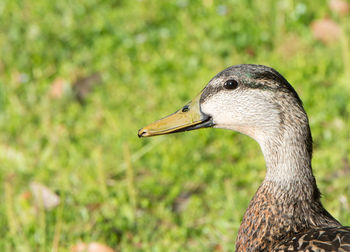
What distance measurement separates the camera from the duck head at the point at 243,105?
2.25 metres

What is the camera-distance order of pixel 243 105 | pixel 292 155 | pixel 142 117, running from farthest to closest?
pixel 142 117
pixel 243 105
pixel 292 155

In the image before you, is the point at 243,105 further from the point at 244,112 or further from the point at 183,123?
the point at 183,123

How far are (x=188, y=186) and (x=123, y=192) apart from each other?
1.41 ft

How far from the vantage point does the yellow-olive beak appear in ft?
7.92

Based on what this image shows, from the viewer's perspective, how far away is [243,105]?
2355mm

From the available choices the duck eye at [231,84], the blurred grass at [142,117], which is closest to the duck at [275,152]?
the duck eye at [231,84]

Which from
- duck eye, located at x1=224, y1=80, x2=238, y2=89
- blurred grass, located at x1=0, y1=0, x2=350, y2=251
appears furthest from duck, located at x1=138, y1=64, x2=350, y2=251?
blurred grass, located at x1=0, y1=0, x2=350, y2=251

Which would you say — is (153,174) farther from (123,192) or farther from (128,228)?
(128,228)

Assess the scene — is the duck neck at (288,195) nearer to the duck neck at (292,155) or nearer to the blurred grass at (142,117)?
the duck neck at (292,155)

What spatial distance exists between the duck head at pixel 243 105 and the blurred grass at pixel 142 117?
2.65ft

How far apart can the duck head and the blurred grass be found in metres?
0.81

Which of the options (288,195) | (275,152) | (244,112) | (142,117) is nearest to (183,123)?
(244,112)

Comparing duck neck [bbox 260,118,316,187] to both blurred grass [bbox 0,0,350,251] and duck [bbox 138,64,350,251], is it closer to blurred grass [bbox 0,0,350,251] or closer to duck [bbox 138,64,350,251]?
duck [bbox 138,64,350,251]

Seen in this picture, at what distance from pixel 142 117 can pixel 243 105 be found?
196 centimetres
